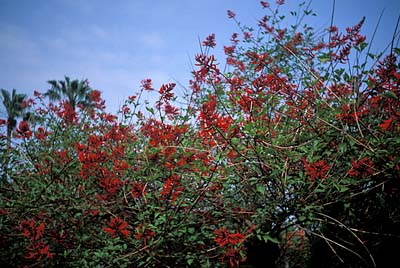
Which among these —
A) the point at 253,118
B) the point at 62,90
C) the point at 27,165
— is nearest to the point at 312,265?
the point at 253,118

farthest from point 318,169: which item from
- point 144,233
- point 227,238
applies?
point 144,233

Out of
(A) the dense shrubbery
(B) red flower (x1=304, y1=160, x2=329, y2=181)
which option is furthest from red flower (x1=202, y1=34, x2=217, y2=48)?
(B) red flower (x1=304, y1=160, x2=329, y2=181)

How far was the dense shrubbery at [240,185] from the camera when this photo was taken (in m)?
1.99

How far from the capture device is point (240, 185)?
234cm

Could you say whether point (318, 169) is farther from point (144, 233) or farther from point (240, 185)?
point (144, 233)

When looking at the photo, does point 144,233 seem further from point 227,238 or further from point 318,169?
point 318,169

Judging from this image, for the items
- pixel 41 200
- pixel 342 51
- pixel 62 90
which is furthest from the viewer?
pixel 62 90

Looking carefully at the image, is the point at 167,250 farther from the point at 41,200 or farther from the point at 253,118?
the point at 41,200

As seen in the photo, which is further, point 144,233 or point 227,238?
point 144,233

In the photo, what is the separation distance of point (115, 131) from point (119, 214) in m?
1.33

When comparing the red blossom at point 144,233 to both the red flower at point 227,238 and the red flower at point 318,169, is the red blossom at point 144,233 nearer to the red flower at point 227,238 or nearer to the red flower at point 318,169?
the red flower at point 227,238

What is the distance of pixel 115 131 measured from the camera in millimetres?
3688

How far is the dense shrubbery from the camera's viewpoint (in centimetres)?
199

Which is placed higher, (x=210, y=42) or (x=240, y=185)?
(x=210, y=42)
